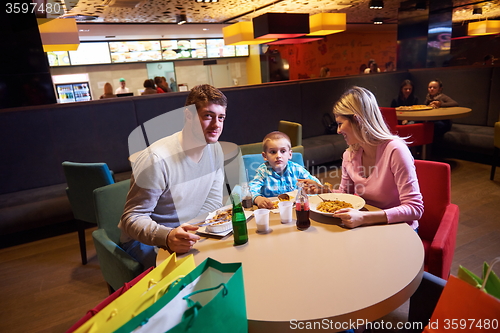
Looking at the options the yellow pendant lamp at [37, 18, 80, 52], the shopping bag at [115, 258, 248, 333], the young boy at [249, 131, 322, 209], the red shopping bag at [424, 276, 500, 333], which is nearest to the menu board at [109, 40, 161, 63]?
the yellow pendant lamp at [37, 18, 80, 52]

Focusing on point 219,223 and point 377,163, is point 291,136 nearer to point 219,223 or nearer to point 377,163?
point 377,163

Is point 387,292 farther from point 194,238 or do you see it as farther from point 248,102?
point 248,102

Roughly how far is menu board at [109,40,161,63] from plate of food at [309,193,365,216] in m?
10.2

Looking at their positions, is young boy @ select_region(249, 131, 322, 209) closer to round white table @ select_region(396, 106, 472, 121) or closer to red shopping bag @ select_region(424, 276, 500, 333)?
red shopping bag @ select_region(424, 276, 500, 333)

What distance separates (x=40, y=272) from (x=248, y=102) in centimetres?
342

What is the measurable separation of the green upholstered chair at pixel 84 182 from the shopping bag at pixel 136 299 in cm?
168

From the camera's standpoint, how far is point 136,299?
807mm

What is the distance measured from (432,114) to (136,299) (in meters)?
4.58

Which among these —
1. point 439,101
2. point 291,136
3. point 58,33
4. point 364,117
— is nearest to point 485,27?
point 439,101

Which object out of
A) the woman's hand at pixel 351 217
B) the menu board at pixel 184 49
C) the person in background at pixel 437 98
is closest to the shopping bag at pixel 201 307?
the woman's hand at pixel 351 217

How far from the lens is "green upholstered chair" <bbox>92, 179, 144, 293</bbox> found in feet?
5.05

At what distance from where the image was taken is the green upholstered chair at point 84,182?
7.96 ft

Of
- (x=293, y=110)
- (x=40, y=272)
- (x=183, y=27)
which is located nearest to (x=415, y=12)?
(x=293, y=110)

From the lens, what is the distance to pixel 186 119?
1.73m
